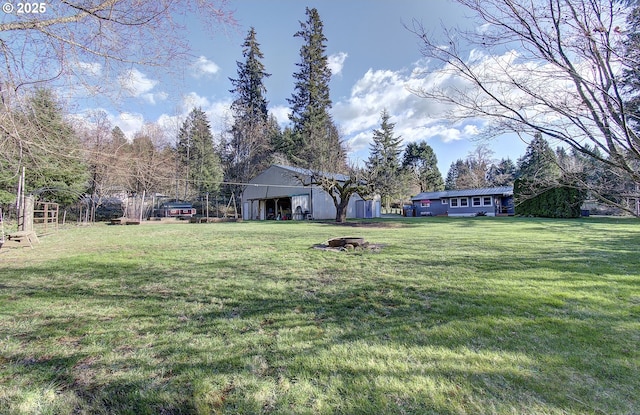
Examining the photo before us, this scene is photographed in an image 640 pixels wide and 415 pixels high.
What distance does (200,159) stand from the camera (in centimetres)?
3541

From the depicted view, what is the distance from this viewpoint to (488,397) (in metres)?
1.79

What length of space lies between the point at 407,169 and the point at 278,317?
4356cm

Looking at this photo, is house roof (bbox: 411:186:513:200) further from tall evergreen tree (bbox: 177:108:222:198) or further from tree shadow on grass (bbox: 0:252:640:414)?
tree shadow on grass (bbox: 0:252:640:414)

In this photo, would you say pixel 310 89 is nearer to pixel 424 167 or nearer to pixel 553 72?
pixel 424 167

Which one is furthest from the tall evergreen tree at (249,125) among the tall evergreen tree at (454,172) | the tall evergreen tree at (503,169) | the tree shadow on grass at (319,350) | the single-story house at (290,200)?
the tall evergreen tree at (503,169)

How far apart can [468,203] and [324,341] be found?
30.9 meters

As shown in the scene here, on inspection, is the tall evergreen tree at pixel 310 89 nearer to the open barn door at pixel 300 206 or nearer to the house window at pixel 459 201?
the open barn door at pixel 300 206

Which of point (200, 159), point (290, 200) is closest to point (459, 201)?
point (290, 200)

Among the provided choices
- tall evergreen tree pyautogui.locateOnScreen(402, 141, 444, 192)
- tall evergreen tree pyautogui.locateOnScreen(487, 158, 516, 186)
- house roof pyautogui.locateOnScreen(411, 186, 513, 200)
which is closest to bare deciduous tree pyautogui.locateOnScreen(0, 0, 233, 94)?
house roof pyautogui.locateOnScreen(411, 186, 513, 200)

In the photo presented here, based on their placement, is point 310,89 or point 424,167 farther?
point 424,167

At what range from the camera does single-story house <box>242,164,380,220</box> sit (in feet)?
79.9

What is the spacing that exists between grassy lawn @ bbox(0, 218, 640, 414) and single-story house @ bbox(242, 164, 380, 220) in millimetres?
18183

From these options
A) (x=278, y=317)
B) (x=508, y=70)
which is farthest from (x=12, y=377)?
(x=508, y=70)

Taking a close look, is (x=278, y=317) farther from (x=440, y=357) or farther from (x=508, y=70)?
(x=508, y=70)
